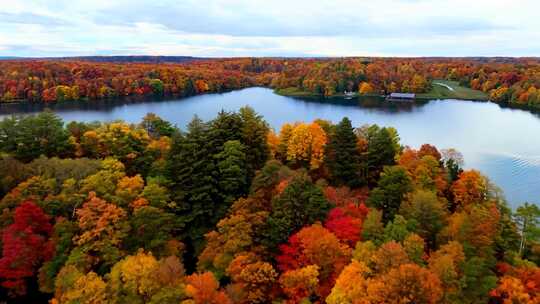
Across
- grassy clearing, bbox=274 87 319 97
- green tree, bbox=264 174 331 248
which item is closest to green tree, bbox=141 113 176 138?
green tree, bbox=264 174 331 248

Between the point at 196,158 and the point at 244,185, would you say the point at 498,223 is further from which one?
the point at 196,158

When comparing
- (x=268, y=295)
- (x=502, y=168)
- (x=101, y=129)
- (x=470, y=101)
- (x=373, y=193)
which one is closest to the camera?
(x=268, y=295)

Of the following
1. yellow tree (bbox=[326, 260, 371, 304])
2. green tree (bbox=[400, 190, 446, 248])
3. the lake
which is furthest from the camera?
the lake

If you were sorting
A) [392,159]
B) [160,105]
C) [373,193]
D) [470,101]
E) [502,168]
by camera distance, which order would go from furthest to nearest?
[470,101] < [160,105] < [502,168] < [392,159] < [373,193]

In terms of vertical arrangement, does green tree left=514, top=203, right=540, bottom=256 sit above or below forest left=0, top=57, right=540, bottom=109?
below

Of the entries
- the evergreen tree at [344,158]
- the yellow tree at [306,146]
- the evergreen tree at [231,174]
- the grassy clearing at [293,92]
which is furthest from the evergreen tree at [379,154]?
the grassy clearing at [293,92]

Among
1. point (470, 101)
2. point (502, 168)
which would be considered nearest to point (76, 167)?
point (502, 168)

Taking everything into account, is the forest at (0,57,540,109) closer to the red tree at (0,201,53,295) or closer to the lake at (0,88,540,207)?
the lake at (0,88,540,207)
